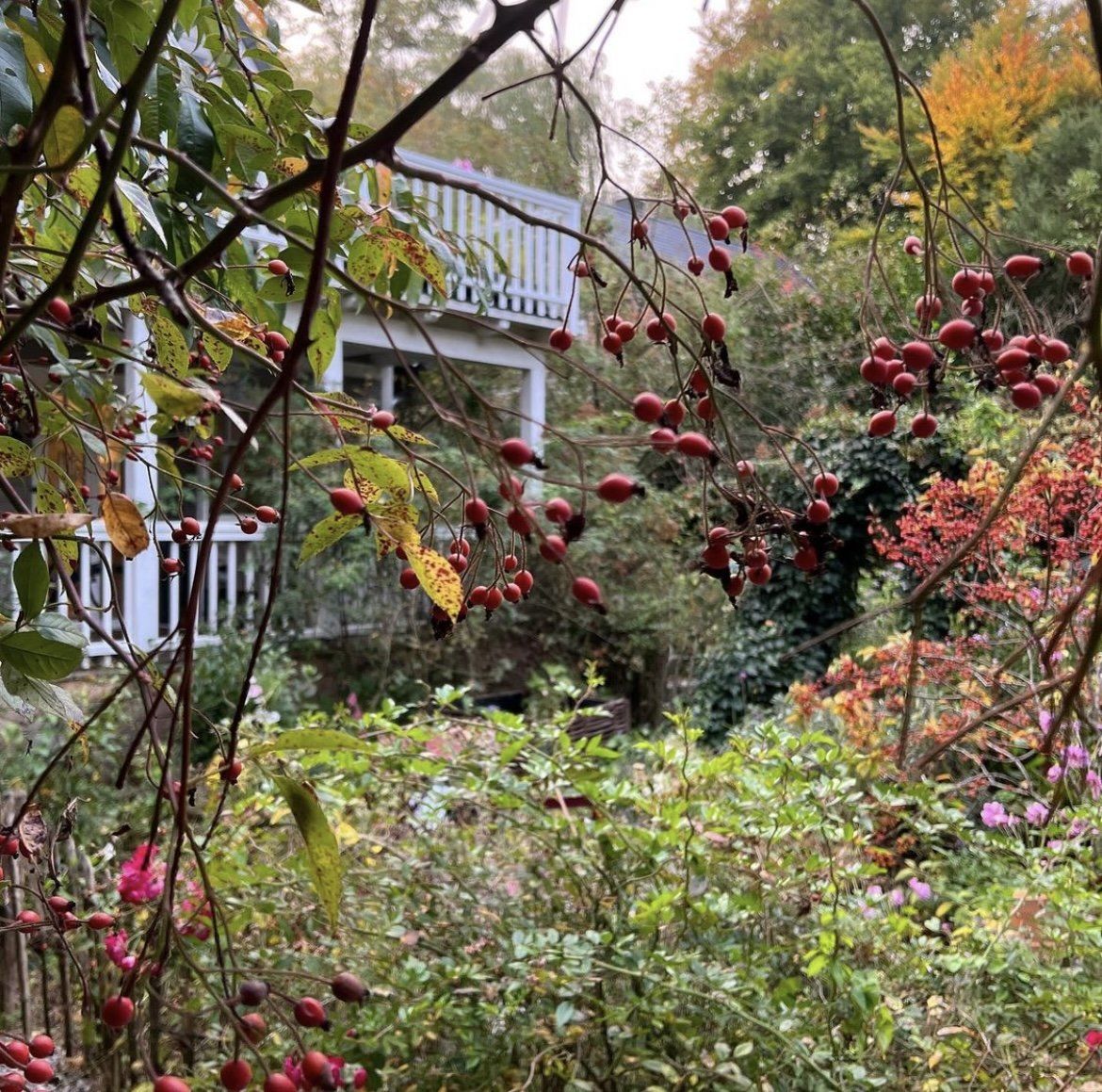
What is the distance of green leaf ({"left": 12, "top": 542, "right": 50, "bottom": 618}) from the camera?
62cm

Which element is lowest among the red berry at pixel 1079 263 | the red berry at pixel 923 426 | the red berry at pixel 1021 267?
the red berry at pixel 923 426

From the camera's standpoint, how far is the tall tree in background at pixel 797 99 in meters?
12.6

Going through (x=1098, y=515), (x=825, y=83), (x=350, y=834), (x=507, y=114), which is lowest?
(x=350, y=834)

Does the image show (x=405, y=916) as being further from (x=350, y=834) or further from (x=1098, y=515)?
(x=1098, y=515)

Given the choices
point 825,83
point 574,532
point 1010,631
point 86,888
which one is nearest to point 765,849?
point 86,888

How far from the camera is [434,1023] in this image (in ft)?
Answer: 5.46

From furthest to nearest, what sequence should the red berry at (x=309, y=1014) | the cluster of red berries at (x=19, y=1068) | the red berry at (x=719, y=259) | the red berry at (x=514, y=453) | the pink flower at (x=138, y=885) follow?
1. the pink flower at (x=138, y=885)
2. the red berry at (x=719, y=259)
3. the cluster of red berries at (x=19, y=1068)
4. the red berry at (x=309, y=1014)
5. the red berry at (x=514, y=453)

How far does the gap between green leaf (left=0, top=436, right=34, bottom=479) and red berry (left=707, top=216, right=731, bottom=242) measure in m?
0.55

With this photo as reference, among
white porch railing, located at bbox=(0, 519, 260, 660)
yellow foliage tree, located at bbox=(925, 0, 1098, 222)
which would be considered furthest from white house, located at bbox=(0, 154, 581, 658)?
yellow foliage tree, located at bbox=(925, 0, 1098, 222)

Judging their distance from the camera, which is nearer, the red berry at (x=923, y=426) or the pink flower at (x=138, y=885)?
the red berry at (x=923, y=426)

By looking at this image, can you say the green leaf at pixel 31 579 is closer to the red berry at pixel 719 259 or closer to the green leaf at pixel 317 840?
the green leaf at pixel 317 840

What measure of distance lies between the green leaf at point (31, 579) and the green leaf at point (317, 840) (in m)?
0.23

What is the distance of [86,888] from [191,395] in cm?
184

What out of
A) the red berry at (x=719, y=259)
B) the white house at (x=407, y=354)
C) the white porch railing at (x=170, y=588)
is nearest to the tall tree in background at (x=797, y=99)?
the white house at (x=407, y=354)
